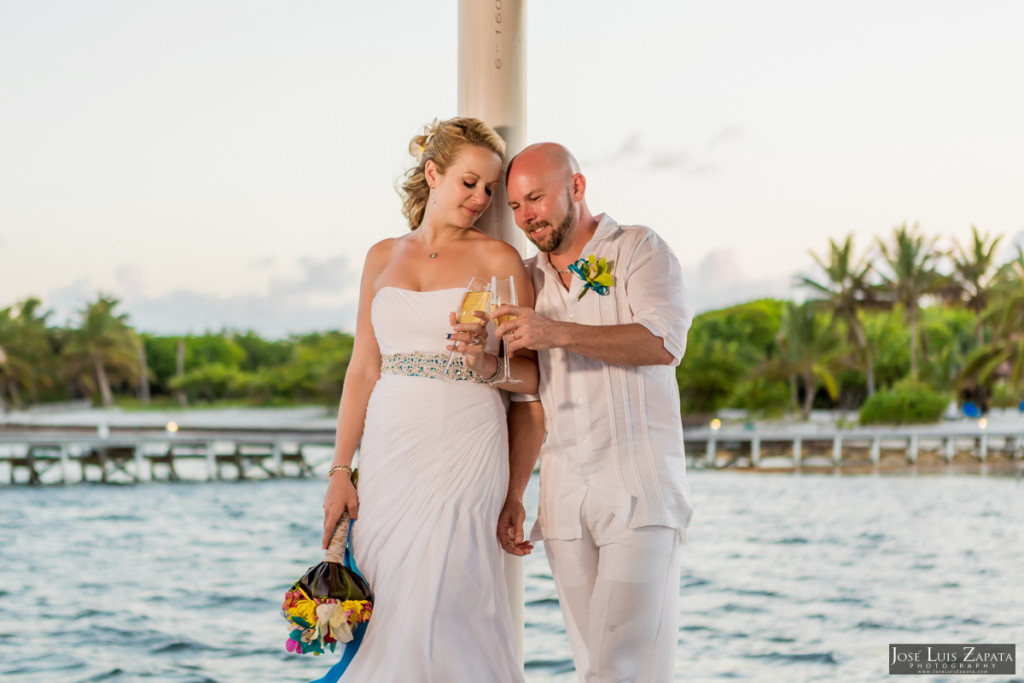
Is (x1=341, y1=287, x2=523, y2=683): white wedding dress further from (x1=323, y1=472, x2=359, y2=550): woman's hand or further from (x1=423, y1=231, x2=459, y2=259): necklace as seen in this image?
(x1=423, y1=231, x2=459, y2=259): necklace

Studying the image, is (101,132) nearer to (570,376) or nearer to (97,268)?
(97,268)

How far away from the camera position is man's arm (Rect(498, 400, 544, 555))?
109 inches

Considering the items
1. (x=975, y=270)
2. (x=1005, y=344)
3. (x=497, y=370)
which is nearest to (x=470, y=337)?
(x=497, y=370)

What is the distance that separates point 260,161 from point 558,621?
5429 centimetres

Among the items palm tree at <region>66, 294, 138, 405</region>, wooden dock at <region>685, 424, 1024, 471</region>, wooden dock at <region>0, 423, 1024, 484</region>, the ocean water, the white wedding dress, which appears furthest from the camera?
palm tree at <region>66, 294, 138, 405</region>

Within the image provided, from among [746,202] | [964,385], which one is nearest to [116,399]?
[746,202]

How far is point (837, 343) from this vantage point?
4378 centimetres

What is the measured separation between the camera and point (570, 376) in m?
2.65

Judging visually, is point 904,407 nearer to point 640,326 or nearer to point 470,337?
point 640,326

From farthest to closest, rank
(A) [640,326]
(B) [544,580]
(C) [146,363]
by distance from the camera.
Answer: (C) [146,363], (B) [544,580], (A) [640,326]

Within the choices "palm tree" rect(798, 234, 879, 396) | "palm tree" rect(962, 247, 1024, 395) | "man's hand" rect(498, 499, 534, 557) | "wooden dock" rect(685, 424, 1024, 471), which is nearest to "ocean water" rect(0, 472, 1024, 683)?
"wooden dock" rect(685, 424, 1024, 471)

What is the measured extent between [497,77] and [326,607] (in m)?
1.69

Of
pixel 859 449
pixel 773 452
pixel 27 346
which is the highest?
pixel 27 346

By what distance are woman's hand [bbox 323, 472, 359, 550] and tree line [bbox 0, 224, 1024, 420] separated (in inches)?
1589
